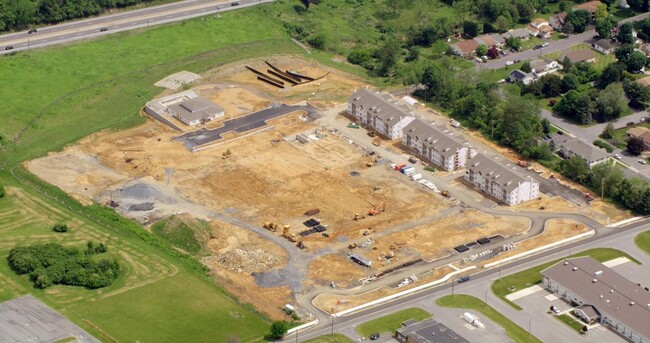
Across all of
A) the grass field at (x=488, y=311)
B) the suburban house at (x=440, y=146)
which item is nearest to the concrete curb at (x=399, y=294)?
the grass field at (x=488, y=311)

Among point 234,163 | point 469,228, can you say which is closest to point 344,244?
point 469,228

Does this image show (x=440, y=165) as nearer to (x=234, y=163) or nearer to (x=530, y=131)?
(x=530, y=131)

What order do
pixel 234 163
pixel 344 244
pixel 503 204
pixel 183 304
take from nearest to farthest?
pixel 183 304
pixel 344 244
pixel 503 204
pixel 234 163

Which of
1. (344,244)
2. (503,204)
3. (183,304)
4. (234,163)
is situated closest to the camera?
(183,304)

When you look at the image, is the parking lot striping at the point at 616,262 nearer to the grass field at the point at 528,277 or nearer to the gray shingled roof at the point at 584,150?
the grass field at the point at 528,277

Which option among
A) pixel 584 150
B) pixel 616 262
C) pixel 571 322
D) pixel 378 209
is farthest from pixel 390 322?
pixel 584 150

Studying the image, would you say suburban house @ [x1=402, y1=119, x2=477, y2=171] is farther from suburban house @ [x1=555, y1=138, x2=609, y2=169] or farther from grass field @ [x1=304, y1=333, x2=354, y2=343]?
grass field @ [x1=304, y1=333, x2=354, y2=343]

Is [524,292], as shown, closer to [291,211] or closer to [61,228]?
[291,211]
